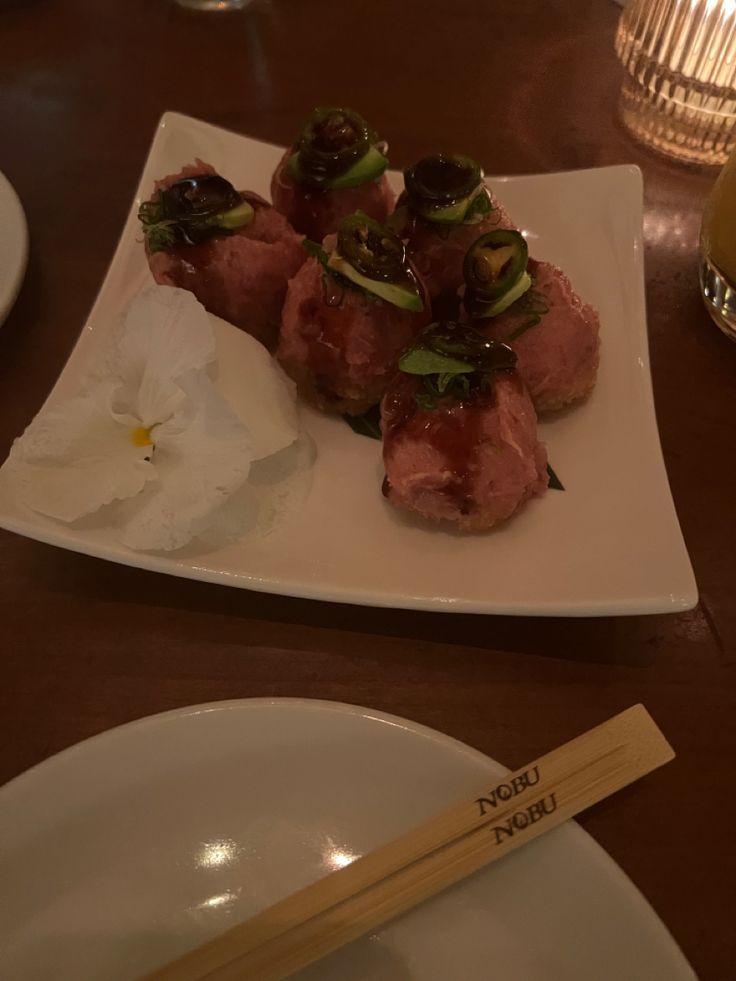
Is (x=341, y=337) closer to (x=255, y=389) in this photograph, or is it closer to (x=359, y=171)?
(x=255, y=389)

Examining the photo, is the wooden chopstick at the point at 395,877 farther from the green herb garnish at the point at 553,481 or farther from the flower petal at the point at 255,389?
the flower petal at the point at 255,389

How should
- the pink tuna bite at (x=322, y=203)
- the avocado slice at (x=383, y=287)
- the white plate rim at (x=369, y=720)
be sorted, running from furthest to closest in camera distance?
the pink tuna bite at (x=322, y=203) < the avocado slice at (x=383, y=287) < the white plate rim at (x=369, y=720)

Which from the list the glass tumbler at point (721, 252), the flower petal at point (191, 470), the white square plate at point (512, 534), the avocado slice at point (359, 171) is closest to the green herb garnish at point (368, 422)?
the white square plate at point (512, 534)

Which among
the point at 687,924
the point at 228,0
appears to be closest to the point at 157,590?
the point at 687,924

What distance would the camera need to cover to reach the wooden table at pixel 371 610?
936mm

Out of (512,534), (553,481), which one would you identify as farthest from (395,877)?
(553,481)

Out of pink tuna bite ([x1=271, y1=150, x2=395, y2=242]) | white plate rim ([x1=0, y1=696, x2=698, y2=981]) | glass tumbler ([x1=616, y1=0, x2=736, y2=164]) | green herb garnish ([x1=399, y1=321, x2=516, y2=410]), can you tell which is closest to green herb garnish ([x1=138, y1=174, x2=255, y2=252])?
pink tuna bite ([x1=271, y1=150, x2=395, y2=242])

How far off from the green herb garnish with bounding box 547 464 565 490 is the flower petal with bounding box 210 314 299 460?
0.37 m

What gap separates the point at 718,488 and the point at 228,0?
1913 millimetres

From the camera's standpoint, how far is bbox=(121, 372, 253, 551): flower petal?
97 centimetres

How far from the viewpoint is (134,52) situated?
202 centimetres

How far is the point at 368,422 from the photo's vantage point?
3.94 feet

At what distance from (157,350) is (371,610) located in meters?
0.45

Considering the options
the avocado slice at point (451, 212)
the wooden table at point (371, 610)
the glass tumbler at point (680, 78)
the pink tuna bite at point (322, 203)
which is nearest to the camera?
the wooden table at point (371, 610)
